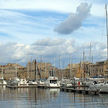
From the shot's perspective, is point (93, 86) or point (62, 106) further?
point (93, 86)

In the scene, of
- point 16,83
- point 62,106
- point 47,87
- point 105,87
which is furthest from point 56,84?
point 62,106

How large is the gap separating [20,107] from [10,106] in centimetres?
231

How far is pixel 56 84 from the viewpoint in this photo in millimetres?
117188

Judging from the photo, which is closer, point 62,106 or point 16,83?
point 62,106

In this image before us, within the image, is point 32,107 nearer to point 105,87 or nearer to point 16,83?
point 105,87

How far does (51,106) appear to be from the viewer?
167ft

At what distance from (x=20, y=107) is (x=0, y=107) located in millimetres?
3108

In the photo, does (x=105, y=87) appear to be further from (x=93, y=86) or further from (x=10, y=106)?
(x=10, y=106)

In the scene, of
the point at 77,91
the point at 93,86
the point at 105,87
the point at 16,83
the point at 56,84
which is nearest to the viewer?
the point at 105,87

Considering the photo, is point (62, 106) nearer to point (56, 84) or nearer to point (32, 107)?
point (32, 107)

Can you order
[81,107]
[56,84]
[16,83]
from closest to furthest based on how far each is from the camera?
[81,107] → [56,84] → [16,83]

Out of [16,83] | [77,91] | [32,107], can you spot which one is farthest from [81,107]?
[16,83]

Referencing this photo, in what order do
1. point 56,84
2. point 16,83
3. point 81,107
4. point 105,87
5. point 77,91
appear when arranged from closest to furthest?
point 81,107 < point 105,87 < point 77,91 < point 56,84 < point 16,83

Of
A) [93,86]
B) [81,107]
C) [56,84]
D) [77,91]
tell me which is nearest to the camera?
[81,107]
